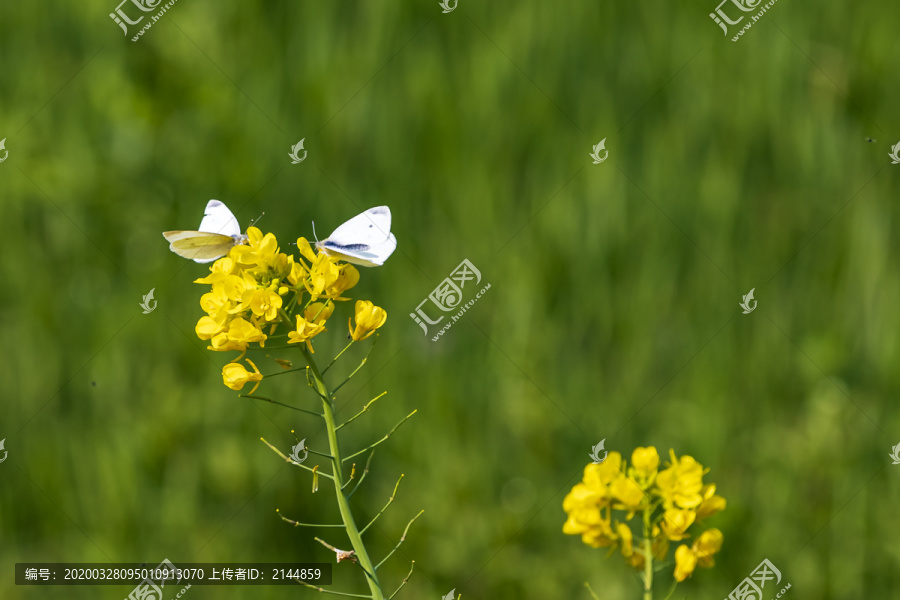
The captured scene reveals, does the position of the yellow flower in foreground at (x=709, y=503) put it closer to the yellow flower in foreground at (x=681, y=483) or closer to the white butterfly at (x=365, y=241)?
the yellow flower in foreground at (x=681, y=483)

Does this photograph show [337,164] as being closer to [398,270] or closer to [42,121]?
[398,270]

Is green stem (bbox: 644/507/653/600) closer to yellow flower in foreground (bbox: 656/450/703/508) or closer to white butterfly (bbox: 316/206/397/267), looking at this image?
yellow flower in foreground (bbox: 656/450/703/508)

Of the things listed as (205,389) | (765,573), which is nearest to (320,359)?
(205,389)

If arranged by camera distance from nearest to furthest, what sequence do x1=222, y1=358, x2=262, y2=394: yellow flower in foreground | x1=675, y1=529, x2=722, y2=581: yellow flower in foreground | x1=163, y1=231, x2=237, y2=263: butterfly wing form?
x1=222, y1=358, x2=262, y2=394: yellow flower in foreground → x1=163, y1=231, x2=237, y2=263: butterfly wing → x1=675, y1=529, x2=722, y2=581: yellow flower in foreground

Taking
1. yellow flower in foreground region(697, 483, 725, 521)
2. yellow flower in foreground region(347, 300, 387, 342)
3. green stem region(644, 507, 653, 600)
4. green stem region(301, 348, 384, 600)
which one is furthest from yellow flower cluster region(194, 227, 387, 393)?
yellow flower in foreground region(697, 483, 725, 521)

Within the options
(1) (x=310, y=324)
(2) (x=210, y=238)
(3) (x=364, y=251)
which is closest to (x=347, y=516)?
(1) (x=310, y=324)

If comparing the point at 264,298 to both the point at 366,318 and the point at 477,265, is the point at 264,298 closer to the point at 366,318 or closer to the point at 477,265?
the point at 366,318

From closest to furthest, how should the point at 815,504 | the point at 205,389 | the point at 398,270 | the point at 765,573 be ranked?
the point at 765,573, the point at 815,504, the point at 205,389, the point at 398,270
